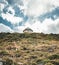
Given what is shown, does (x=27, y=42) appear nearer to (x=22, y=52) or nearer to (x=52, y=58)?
(x=22, y=52)

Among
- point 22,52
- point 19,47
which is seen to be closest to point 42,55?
point 22,52

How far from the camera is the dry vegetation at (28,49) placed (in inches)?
2633

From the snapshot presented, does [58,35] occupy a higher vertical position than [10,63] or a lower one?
higher

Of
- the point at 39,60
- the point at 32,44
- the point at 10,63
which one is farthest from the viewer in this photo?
the point at 32,44

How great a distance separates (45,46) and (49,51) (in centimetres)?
517

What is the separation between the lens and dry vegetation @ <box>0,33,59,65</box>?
66.9 meters

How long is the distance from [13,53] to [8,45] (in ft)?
40.8

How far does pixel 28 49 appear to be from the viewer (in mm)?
87125

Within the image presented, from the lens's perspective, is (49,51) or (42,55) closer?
(42,55)

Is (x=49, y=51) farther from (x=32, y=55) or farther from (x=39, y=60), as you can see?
(x=39, y=60)

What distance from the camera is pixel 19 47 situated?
8950cm

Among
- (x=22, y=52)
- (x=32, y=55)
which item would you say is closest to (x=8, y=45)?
(x=22, y=52)

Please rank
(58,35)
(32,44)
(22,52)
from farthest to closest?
(58,35) → (32,44) → (22,52)

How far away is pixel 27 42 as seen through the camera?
98062 millimetres
